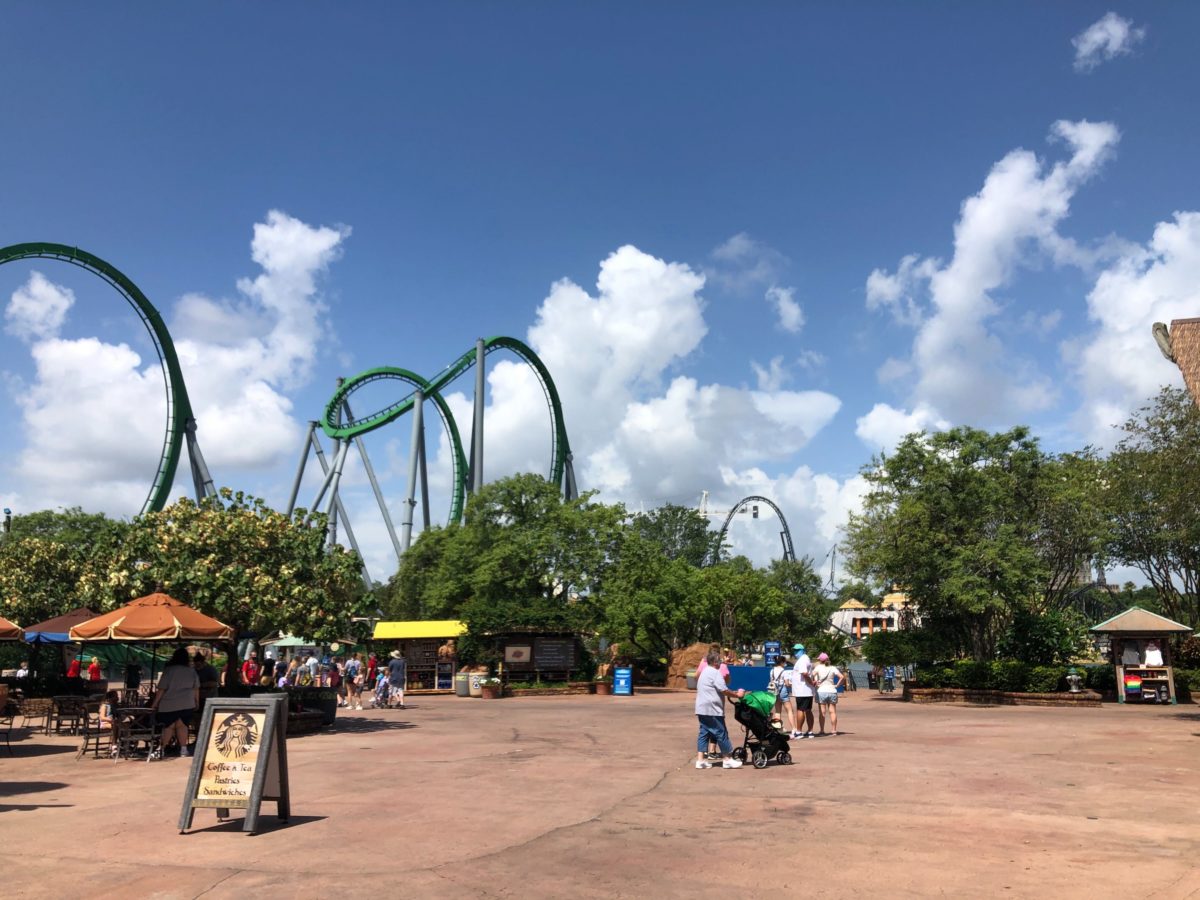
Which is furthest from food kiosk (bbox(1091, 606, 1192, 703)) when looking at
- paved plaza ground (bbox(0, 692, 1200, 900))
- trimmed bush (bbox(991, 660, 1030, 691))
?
paved plaza ground (bbox(0, 692, 1200, 900))

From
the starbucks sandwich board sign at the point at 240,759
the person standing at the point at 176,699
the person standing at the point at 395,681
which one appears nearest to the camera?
the starbucks sandwich board sign at the point at 240,759

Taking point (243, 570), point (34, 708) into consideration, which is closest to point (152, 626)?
point (243, 570)

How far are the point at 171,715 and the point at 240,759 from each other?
22.9 feet

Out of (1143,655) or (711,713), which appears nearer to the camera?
(711,713)

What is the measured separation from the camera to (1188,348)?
1916 cm

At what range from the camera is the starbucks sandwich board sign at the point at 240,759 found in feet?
26.2

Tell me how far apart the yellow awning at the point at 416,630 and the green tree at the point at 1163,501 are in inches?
964

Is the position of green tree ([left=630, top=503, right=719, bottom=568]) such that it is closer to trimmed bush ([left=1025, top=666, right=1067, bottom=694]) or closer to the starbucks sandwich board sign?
trimmed bush ([left=1025, top=666, right=1067, bottom=694])

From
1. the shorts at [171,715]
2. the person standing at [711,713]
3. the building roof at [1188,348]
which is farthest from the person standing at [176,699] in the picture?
the building roof at [1188,348]

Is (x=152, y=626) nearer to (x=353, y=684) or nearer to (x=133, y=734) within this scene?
(x=133, y=734)

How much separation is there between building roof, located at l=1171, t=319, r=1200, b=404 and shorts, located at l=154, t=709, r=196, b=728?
19607 mm

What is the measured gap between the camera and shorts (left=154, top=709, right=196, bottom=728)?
46.0 feet

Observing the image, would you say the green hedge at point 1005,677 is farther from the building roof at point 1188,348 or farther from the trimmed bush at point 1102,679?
the building roof at point 1188,348

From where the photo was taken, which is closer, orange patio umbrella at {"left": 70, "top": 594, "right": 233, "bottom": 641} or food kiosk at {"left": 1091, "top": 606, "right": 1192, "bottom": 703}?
orange patio umbrella at {"left": 70, "top": 594, "right": 233, "bottom": 641}
